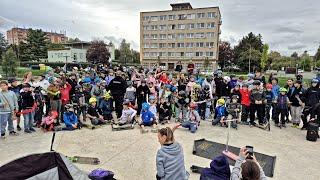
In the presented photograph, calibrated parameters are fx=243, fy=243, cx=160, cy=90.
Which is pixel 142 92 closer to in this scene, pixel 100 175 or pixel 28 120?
pixel 28 120

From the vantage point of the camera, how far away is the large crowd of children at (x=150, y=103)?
8.20m

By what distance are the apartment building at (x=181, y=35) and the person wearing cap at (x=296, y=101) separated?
5491cm

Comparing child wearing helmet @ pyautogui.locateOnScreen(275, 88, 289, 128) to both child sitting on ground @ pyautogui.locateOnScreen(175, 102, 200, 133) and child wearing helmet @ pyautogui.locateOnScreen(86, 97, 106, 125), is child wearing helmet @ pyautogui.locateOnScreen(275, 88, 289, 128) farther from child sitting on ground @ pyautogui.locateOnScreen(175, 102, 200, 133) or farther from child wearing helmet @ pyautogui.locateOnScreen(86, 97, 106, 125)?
child wearing helmet @ pyautogui.locateOnScreen(86, 97, 106, 125)

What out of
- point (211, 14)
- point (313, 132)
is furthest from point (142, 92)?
point (211, 14)

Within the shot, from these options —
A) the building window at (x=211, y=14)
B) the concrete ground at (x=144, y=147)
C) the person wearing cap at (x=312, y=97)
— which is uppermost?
the building window at (x=211, y=14)

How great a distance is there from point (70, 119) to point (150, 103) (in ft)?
9.38

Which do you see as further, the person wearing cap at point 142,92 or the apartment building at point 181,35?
the apartment building at point 181,35

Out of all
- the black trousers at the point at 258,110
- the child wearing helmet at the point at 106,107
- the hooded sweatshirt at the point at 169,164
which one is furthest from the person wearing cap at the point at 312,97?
the child wearing helmet at the point at 106,107

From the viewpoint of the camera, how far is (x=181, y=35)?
2667 inches

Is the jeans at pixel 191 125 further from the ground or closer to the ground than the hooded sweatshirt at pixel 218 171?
closer to the ground

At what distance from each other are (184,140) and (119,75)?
394cm

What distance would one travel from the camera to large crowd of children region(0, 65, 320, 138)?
8203 mm

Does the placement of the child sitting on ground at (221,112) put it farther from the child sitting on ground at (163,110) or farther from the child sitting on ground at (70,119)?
the child sitting on ground at (70,119)

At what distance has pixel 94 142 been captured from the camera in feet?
23.2
